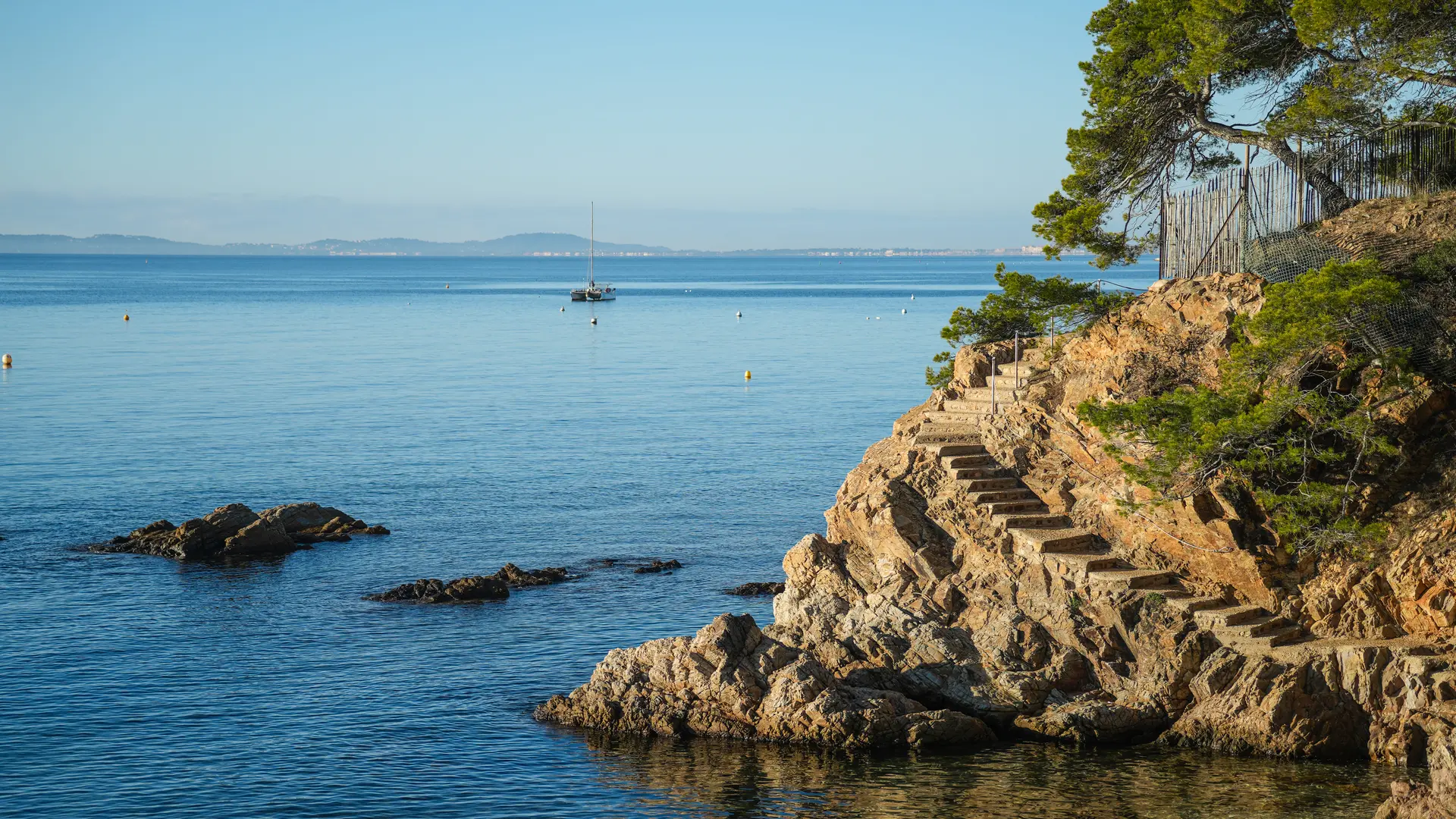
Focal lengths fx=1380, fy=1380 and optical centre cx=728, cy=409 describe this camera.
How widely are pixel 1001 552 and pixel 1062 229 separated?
10.7 m

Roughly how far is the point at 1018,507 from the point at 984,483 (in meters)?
0.95

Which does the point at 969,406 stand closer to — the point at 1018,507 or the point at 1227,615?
the point at 1018,507

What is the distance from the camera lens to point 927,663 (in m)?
29.0

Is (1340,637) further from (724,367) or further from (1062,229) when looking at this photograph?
(724,367)

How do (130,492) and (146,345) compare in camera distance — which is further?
(146,345)

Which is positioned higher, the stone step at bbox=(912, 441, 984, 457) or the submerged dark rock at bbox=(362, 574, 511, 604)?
the stone step at bbox=(912, 441, 984, 457)

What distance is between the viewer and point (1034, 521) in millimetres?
30969

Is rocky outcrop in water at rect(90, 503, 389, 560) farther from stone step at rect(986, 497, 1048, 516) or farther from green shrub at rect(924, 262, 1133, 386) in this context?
stone step at rect(986, 497, 1048, 516)

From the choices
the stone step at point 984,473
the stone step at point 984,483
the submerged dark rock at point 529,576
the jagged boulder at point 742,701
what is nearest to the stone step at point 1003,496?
the stone step at point 984,483

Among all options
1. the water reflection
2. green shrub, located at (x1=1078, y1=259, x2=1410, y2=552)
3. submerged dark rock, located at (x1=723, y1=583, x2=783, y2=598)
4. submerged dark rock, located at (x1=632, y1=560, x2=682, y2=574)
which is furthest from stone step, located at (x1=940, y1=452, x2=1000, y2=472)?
submerged dark rock, located at (x1=632, y1=560, x2=682, y2=574)

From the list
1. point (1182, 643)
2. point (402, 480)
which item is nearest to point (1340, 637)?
point (1182, 643)

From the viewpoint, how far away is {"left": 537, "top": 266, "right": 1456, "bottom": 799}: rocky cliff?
2608 cm

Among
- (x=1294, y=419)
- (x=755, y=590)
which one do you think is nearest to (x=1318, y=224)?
(x=1294, y=419)

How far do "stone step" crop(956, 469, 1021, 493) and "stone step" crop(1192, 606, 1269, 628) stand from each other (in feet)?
18.3
